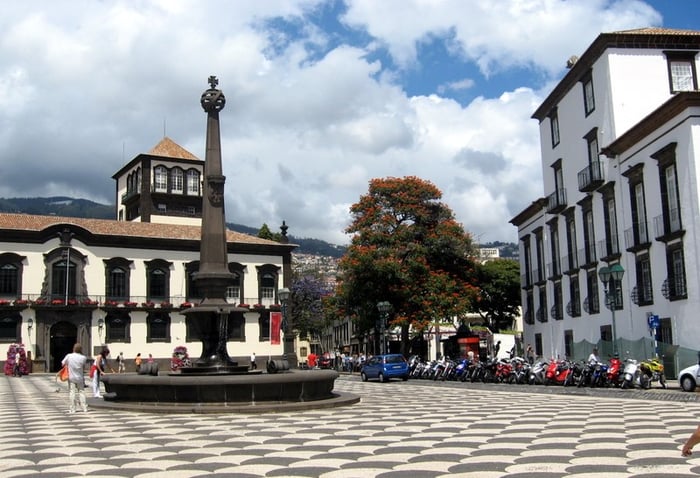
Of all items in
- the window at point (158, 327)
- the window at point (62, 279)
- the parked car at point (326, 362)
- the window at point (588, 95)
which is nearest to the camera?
the window at point (588, 95)

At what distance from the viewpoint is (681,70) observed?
105 feet

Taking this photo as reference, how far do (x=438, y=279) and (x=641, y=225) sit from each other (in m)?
13.1

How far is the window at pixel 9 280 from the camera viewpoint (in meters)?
45.2

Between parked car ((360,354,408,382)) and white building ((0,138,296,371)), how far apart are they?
730 inches

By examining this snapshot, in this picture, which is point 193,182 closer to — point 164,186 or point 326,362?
point 164,186

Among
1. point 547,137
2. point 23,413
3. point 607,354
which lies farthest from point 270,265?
point 23,413

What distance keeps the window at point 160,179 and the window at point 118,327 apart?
14.2m

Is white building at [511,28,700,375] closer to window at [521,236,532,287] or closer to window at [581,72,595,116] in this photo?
window at [581,72,595,116]

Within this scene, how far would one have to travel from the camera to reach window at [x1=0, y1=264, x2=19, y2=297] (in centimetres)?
4519

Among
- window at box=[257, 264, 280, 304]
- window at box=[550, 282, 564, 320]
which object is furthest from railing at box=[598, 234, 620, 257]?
window at box=[257, 264, 280, 304]

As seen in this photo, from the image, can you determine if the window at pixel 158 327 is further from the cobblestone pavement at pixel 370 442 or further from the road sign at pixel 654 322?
the road sign at pixel 654 322

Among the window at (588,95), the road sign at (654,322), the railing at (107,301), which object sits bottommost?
the road sign at (654,322)

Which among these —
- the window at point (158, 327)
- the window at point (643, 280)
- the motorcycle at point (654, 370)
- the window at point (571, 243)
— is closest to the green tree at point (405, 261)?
the window at point (571, 243)

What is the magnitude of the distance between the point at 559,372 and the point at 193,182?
4393 cm
